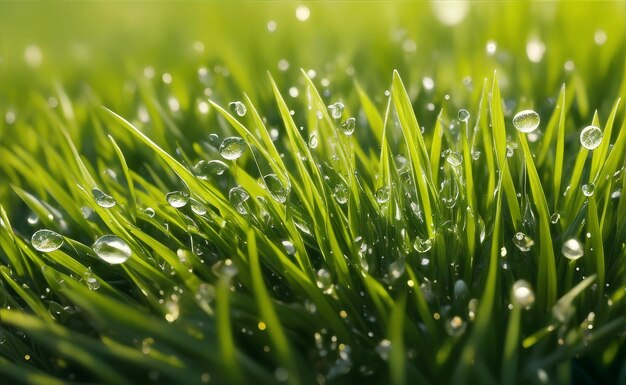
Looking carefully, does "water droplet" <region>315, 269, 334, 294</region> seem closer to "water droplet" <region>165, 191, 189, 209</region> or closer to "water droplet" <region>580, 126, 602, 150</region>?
"water droplet" <region>165, 191, 189, 209</region>

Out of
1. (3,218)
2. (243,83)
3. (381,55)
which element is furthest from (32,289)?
(381,55)

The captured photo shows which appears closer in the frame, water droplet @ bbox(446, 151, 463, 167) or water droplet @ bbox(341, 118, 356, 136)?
water droplet @ bbox(446, 151, 463, 167)

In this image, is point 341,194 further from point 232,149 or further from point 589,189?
point 589,189

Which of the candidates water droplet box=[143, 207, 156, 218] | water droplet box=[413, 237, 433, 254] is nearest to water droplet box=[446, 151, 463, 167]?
water droplet box=[413, 237, 433, 254]

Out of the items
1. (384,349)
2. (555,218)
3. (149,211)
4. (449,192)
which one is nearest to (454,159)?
(449,192)

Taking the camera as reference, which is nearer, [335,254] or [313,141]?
[335,254]

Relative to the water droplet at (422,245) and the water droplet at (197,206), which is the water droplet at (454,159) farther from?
the water droplet at (197,206)

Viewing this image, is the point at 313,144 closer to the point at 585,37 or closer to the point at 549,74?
→ the point at 549,74
